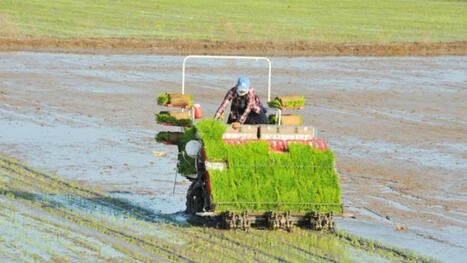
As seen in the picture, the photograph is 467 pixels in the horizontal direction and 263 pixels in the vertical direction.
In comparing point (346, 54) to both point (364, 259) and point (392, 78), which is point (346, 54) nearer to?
point (392, 78)

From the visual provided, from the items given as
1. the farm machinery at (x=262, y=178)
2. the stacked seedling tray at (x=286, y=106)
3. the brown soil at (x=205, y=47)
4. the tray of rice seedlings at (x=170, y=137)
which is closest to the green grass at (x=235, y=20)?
the brown soil at (x=205, y=47)

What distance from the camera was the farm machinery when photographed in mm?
15578

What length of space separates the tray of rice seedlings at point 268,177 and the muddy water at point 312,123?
0.87 metres

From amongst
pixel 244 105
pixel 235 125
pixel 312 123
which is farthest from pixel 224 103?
pixel 312 123

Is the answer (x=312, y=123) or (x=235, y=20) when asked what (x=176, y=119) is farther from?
(x=235, y=20)

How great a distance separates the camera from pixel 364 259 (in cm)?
1409

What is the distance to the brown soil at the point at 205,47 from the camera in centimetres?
4644

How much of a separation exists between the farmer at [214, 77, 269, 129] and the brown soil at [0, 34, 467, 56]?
28.2 m

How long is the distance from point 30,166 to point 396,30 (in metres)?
39.7

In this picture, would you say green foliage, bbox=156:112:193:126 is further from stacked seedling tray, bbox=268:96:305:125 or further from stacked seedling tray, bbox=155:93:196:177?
stacked seedling tray, bbox=268:96:305:125

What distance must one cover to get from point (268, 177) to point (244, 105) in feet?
7.07

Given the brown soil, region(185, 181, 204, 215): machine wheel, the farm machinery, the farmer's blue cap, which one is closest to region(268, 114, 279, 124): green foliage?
the farmer's blue cap

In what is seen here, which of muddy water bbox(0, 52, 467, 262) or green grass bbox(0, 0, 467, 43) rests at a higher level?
green grass bbox(0, 0, 467, 43)

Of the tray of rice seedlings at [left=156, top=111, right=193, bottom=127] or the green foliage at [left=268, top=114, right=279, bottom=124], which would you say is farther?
the green foliage at [left=268, top=114, right=279, bottom=124]
